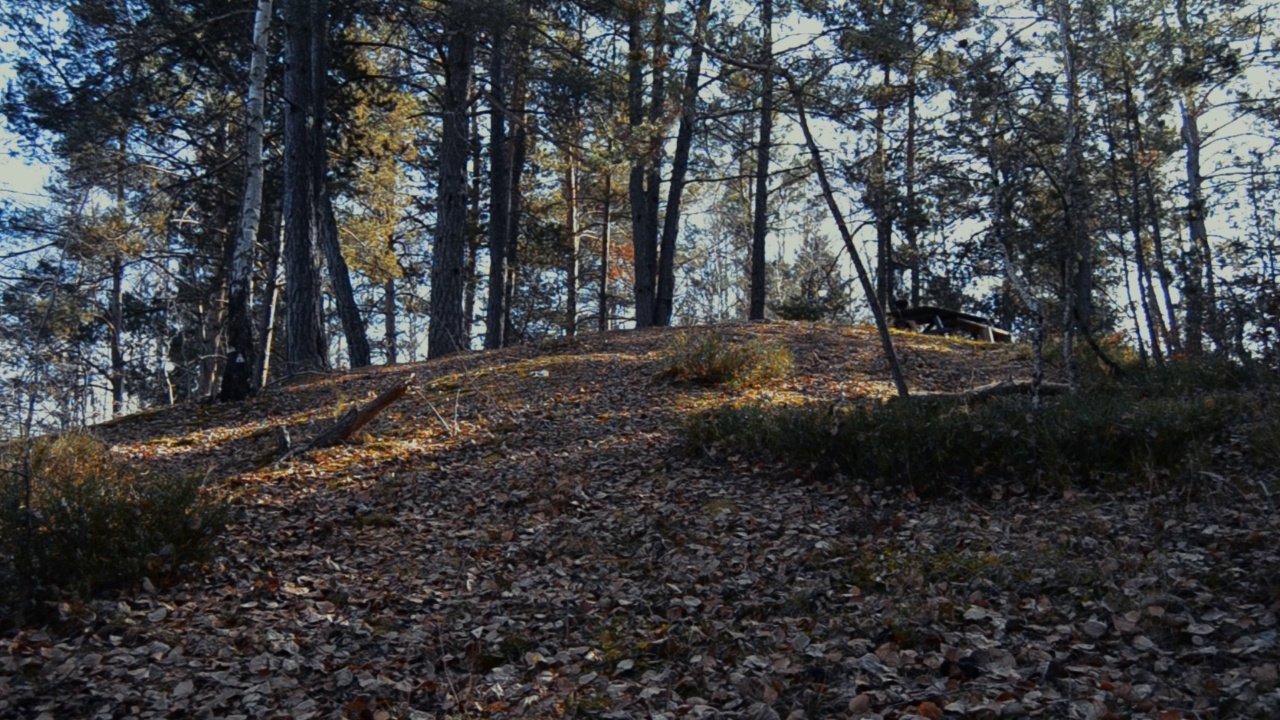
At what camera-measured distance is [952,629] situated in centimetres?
462

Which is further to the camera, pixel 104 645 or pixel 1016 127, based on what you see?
pixel 1016 127

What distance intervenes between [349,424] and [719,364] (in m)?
4.63

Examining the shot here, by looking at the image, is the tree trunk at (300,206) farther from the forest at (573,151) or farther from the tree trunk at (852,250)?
the tree trunk at (852,250)

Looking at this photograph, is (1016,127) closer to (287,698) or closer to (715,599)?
(715,599)

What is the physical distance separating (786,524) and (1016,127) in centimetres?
503

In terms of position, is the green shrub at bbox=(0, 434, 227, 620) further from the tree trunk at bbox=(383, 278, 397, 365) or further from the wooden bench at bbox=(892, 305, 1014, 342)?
the tree trunk at bbox=(383, 278, 397, 365)

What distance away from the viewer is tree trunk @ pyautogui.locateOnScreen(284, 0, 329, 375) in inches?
479

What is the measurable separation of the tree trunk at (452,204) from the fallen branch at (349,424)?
6149 mm

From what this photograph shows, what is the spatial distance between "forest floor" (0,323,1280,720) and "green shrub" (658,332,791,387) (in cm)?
267

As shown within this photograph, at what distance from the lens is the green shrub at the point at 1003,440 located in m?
6.75

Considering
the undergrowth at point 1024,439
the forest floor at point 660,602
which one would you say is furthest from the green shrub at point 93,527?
the undergrowth at point 1024,439

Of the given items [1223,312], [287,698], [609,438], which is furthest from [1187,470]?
[287,698]

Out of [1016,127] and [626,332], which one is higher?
[1016,127]

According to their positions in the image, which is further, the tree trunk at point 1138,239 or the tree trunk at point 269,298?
the tree trunk at point 269,298
